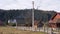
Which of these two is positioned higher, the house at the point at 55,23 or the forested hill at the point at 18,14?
the house at the point at 55,23

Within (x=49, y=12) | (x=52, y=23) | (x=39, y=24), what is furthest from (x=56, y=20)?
(x=49, y=12)

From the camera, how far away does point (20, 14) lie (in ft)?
383

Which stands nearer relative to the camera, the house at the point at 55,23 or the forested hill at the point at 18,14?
the house at the point at 55,23

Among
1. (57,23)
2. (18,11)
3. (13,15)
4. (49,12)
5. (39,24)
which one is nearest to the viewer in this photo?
(57,23)

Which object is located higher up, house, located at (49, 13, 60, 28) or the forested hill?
house, located at (49, 13, 60, 28)

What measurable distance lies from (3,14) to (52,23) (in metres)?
56.2

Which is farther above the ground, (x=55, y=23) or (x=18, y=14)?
(x=55, y=23)

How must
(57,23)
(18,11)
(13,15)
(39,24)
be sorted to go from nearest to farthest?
(57,23) < (39,24) < (13,15) < (18,11)

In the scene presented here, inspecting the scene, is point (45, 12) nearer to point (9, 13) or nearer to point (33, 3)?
point (9, 13)

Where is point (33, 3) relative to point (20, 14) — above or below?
above

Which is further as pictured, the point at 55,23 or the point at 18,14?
the point at 18,14

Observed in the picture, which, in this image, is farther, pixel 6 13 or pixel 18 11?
pixel 18 11

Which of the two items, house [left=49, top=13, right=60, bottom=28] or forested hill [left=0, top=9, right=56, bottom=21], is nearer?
house [left=49, top=13, right=60, bottom=28]

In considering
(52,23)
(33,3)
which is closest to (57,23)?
(52,23)
